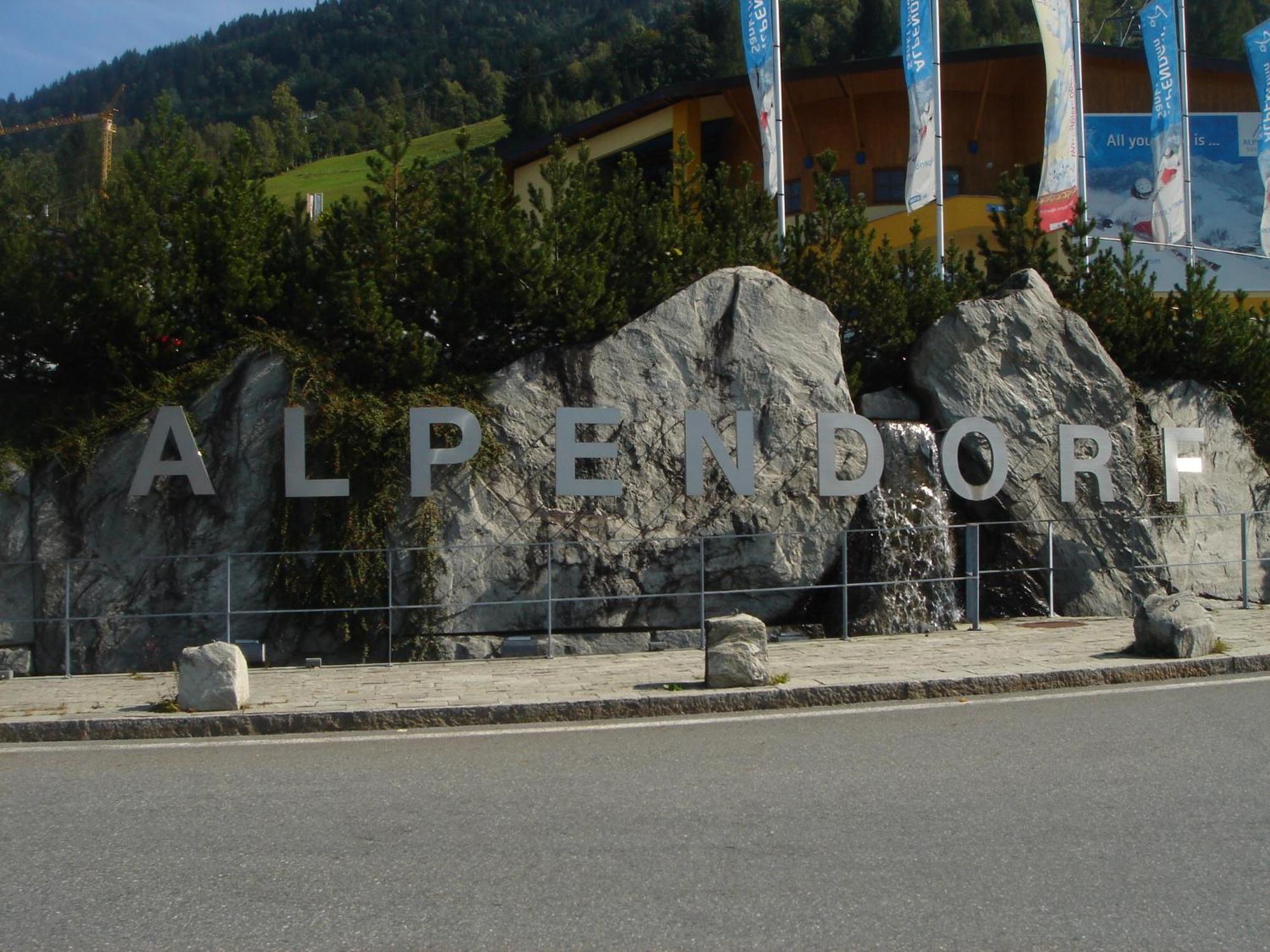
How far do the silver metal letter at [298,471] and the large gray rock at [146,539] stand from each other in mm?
462

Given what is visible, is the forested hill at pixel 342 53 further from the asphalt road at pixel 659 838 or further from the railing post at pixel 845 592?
the asphalt road at pixel 659 838

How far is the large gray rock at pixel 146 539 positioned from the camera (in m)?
13.6

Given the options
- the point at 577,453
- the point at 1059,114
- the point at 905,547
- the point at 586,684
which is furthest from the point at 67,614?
the point at 1059,114

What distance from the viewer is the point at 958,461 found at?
16.5 meters

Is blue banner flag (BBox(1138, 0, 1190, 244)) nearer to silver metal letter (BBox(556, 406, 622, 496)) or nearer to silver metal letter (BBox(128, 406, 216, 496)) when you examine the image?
silver metal letter (BBox(556, 406, 622, 496))

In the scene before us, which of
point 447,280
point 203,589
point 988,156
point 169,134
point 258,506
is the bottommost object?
point 203,589

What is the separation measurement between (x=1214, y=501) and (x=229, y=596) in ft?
46.1

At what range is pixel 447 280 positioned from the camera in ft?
49.1

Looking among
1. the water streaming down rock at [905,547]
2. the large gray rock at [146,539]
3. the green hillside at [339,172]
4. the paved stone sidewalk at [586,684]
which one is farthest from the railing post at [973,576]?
the green hillside at [339,172]

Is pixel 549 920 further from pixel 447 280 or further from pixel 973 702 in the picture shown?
pixel 447 280

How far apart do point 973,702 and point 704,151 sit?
3532 centimetres

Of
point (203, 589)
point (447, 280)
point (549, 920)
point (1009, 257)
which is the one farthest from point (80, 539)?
point (1009, 257)

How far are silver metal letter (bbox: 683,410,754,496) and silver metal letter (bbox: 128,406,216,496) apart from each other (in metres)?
5.46

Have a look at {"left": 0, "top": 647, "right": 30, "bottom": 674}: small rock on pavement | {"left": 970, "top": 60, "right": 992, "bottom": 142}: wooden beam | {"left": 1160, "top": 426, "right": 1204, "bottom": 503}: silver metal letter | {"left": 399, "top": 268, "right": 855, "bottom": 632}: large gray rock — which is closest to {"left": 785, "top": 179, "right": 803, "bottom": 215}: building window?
{"left": 970, "top": 60, "right": 992, "bottom": 142}: wooden beam
